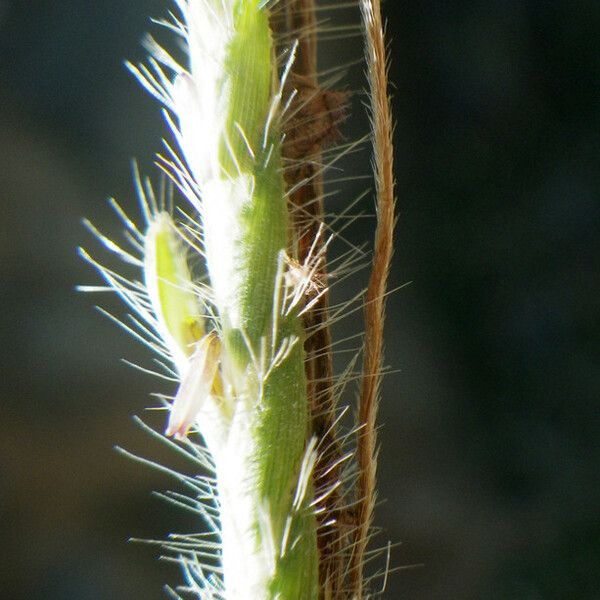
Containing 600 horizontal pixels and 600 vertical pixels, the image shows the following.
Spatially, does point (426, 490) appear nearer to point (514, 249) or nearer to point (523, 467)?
point (523, 467)

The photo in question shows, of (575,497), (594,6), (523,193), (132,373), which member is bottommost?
(575,497)

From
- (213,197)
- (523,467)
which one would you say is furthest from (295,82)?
(523,467)

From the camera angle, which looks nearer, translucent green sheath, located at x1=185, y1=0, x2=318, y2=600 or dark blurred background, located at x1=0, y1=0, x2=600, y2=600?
translucent green sheath, located at x1=185, y1=0, x2=318, y2=600

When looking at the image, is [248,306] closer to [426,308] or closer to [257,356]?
[257,356]

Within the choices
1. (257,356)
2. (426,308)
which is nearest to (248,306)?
(257,356)

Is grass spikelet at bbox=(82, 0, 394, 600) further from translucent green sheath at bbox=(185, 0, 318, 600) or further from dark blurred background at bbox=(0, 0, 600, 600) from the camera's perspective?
dark blurred background at bbox=(0, 0, 600, 600)

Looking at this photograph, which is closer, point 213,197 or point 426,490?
point 213,197

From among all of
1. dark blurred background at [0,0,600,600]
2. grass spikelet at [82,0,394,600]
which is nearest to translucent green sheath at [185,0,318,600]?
grass spikelet at [82,0,394,600]

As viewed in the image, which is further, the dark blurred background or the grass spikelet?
the dark blurred background
